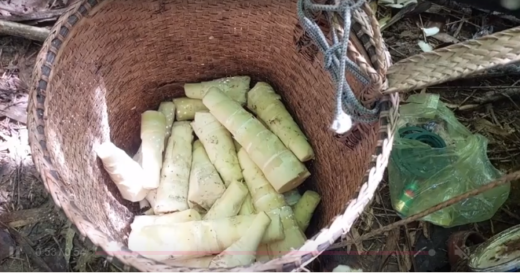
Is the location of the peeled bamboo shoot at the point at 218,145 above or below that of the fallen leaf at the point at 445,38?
below

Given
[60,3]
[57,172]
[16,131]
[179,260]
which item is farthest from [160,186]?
[60,3]

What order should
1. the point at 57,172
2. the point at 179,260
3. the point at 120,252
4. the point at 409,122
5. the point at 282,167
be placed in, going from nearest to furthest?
the point at 120,252 < the point at 57,172 < the point at 179,260 < the point at 282,167 < the point at 409,122

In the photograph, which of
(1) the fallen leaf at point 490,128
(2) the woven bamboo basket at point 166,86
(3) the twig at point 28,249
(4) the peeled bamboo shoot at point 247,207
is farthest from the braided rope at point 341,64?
(3) the twig at point 28,249

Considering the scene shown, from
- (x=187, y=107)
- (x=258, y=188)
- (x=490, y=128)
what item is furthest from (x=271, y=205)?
(x=490, y=128)

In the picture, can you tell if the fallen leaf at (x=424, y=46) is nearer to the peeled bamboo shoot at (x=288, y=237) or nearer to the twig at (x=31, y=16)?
the peeled bamboo shoot at (x=288, y=237)

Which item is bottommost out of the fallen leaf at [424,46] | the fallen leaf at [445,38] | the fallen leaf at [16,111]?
the fallen leaf at [16,111]

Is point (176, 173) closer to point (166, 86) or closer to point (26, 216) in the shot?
point (166, 86)

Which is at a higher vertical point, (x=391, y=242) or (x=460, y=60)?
(x=460, y=60)

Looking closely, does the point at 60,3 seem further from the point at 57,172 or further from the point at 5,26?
the point at 57,172
